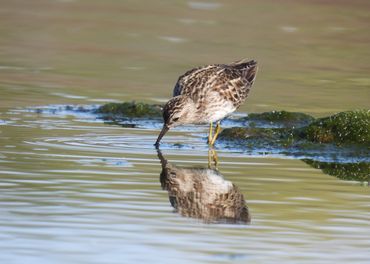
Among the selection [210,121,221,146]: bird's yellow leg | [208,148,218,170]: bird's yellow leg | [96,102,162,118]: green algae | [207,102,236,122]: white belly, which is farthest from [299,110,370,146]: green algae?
[96,102,162,118]: green algae

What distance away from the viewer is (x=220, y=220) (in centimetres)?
977

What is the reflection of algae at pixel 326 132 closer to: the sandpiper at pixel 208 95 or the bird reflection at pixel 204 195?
the sandpiper at pixel 208 95

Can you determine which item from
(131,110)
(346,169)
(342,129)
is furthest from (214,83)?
(346,169)

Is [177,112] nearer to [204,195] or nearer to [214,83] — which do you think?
[214,83]

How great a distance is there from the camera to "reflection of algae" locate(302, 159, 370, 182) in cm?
1212

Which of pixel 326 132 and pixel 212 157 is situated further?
pixel 326 132

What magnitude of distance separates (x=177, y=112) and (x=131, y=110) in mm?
2040

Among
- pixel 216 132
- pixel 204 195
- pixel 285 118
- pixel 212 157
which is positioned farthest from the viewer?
pixel 285 118

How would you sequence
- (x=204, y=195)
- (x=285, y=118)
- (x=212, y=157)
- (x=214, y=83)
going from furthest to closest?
(x=285, y=118) → (x=214, y=83) → (x=212, y=157) → (x=204, y=195)

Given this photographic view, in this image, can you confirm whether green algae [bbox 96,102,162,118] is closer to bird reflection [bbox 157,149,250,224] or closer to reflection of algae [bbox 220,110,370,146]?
reflection of algae [bbox 220,110,370,146]

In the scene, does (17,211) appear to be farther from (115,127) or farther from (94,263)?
(115,127)

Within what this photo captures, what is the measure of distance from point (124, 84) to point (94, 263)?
35.4 feet

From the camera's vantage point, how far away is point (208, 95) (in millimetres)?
14828

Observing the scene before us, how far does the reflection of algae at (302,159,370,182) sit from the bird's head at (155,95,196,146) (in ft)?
5.85
